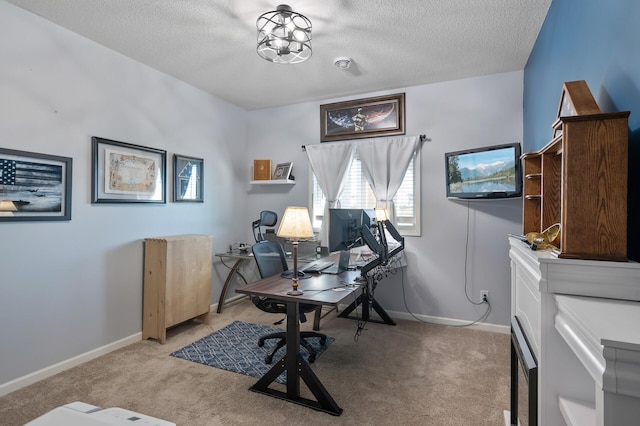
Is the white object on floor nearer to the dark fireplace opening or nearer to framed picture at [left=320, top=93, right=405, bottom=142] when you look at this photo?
the dark fireplace opening

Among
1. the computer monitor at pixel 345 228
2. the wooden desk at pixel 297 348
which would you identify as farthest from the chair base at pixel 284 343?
the computer monitor at pixel 345 228

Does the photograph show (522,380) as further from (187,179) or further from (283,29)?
(187,179)

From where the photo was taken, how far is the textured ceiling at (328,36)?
2346 mm

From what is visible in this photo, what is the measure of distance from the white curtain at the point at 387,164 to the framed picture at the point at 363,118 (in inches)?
5.8

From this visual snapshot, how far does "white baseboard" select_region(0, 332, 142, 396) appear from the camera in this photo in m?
2.32

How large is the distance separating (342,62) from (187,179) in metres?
2.20

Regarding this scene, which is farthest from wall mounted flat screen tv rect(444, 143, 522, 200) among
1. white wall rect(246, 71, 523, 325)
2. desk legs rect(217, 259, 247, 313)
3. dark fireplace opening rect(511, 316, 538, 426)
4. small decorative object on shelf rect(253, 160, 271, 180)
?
desk legs rect(217, 259, 247, 313)

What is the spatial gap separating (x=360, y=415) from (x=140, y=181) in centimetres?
291

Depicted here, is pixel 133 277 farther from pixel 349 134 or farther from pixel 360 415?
pixel 349 134

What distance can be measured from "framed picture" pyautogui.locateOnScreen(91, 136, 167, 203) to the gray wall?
73 mm

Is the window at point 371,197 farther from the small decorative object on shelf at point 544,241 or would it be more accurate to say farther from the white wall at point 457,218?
the small decorative object on shelf at point 544,241

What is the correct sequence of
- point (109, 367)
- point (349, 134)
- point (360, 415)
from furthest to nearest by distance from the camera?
point (349, 134) → point (109, 367) → point (360, 415)

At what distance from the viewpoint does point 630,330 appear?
730 mm

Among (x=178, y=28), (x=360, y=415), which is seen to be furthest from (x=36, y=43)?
(x=360, y=415)
